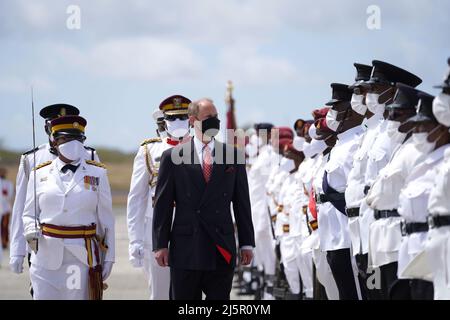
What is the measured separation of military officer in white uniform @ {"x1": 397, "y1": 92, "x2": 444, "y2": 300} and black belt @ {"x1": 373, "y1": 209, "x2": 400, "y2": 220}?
27.1 inches

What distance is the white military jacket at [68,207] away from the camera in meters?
11.6

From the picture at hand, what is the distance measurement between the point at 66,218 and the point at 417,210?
356cm

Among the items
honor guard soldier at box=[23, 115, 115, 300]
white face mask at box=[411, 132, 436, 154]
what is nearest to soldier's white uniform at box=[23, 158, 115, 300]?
honor guard soldier at box=[23, 115, 115, 300]

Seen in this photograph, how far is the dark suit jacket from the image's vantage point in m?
10.5

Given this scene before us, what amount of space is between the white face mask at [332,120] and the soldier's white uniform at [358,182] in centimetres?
96

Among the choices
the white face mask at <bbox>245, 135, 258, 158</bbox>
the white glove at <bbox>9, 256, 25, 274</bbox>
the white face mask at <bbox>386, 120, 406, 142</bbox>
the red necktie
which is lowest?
the white glove at <bbox>9, 256, 25, 274</bbox>

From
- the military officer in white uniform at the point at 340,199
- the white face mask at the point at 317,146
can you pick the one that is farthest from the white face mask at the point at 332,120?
the white face mask at the point at 317,146

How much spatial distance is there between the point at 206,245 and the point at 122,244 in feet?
75.0

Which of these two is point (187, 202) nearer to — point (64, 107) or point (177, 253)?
point (177, 253)

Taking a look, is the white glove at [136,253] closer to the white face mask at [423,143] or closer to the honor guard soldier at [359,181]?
the honor guard soldier at [359,181]

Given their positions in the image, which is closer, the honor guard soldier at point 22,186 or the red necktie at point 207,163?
the red necktie at point 207,163

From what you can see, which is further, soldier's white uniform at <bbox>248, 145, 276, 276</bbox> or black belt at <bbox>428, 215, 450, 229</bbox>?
soldier's white uniform at <bbox>248, 145, 276, 276</bbox>

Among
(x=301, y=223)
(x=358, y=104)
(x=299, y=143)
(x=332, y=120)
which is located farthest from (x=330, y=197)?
(x=299, y=143)

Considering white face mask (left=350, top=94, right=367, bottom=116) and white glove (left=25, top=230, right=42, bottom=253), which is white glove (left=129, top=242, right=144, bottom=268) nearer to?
white glove (left=25, top=230, right=42, bottom=253)
